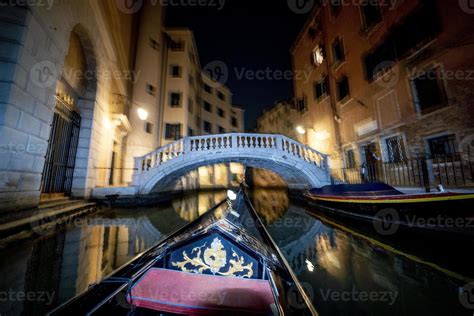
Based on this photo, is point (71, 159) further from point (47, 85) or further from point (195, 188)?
point (195, 188)

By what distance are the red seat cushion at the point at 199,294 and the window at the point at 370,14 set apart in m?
10.6

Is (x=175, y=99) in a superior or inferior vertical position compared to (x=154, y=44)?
inferior

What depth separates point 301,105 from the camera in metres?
13.5

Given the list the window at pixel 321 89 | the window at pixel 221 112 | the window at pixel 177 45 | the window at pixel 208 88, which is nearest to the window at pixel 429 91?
the window at pixel 321 89

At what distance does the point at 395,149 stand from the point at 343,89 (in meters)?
4.26

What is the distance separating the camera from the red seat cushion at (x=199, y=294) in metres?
1.00

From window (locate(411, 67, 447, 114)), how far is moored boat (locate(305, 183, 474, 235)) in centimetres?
343

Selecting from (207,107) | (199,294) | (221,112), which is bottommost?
(199,294)

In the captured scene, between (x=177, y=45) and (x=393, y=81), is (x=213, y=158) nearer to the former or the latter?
(x=393, y=81)

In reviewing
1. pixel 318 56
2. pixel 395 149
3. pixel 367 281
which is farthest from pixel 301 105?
pixel 367 281

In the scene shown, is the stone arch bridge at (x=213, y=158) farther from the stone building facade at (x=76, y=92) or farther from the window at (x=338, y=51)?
the window at (x=338, y=51)

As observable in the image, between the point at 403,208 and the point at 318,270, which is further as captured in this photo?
the point at 403,208

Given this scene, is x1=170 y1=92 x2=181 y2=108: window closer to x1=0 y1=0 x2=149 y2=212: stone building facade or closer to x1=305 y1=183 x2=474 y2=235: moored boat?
x1=0 y1=0 x2=149 y2=212: stone building facade

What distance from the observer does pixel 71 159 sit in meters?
6.02
